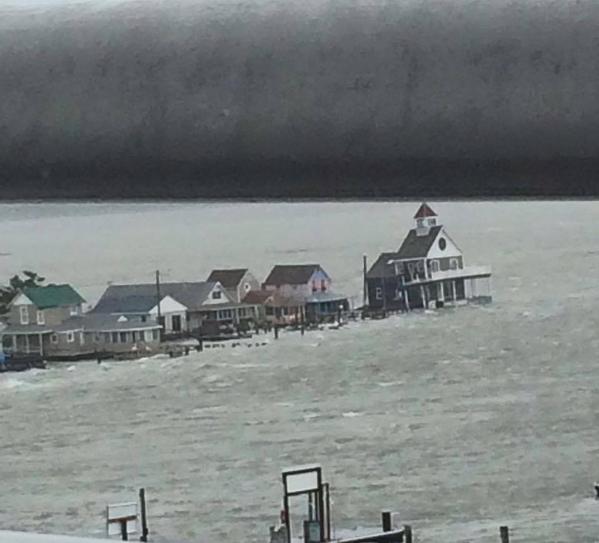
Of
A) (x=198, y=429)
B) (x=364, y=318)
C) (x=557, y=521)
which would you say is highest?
(x=364, y=318)

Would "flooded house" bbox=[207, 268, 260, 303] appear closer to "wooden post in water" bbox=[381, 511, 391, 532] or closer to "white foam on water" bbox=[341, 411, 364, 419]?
"wooden post in water" bbox=[381, 511, 391, 532]

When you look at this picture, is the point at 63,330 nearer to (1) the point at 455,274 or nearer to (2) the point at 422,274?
(2) the point at 422,274

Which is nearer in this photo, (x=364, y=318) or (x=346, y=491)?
(x=364, y=318)

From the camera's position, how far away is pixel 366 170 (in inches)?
4.1

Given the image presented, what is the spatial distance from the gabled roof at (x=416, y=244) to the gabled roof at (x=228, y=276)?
0.39 m

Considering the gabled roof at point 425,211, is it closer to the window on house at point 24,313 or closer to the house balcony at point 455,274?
the house balcony at point 455,274

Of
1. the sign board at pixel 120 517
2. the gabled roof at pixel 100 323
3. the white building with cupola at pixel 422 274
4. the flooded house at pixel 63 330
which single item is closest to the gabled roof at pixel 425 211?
the white building with cupola at pixel 422 274

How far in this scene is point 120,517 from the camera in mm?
3059

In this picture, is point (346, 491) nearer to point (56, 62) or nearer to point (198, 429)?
point (198, 429)

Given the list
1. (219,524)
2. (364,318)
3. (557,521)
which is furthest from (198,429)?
(557,521)

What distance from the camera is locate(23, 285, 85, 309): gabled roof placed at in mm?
2773

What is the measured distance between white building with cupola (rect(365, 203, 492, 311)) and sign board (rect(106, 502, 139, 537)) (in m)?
0.88

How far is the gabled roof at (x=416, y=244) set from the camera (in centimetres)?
286

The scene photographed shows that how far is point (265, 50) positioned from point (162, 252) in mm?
2902
